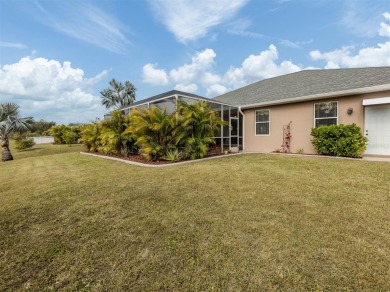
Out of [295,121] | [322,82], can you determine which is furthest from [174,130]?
[322,82]

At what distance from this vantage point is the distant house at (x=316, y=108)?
7949 millimetres

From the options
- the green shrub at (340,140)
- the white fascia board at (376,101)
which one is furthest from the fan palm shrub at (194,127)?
the white fascia board at (376,101)

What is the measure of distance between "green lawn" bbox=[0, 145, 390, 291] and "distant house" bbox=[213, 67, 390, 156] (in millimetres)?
→ 4383

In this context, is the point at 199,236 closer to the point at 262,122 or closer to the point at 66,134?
the point at 262,122

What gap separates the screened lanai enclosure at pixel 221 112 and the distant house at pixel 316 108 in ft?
1.86

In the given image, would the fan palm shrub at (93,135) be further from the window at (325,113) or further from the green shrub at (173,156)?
the window at (325,113)

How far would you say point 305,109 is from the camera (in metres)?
9.70

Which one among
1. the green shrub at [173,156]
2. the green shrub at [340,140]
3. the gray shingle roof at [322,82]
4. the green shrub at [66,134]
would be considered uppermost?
the gray shingle roof at [322,82]

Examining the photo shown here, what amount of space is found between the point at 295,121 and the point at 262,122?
1.83m

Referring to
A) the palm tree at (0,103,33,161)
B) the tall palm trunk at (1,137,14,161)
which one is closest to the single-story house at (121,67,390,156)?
the palm tree at (0,103,33,161)

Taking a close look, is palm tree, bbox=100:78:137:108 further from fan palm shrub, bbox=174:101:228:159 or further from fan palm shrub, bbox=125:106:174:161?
fan palm shrub, bbox=174:101:228:159

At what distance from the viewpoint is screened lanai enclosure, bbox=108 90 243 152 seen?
32.1ft

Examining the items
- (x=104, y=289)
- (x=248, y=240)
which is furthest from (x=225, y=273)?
(x=104, y=289)

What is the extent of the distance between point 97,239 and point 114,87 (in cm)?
3837
